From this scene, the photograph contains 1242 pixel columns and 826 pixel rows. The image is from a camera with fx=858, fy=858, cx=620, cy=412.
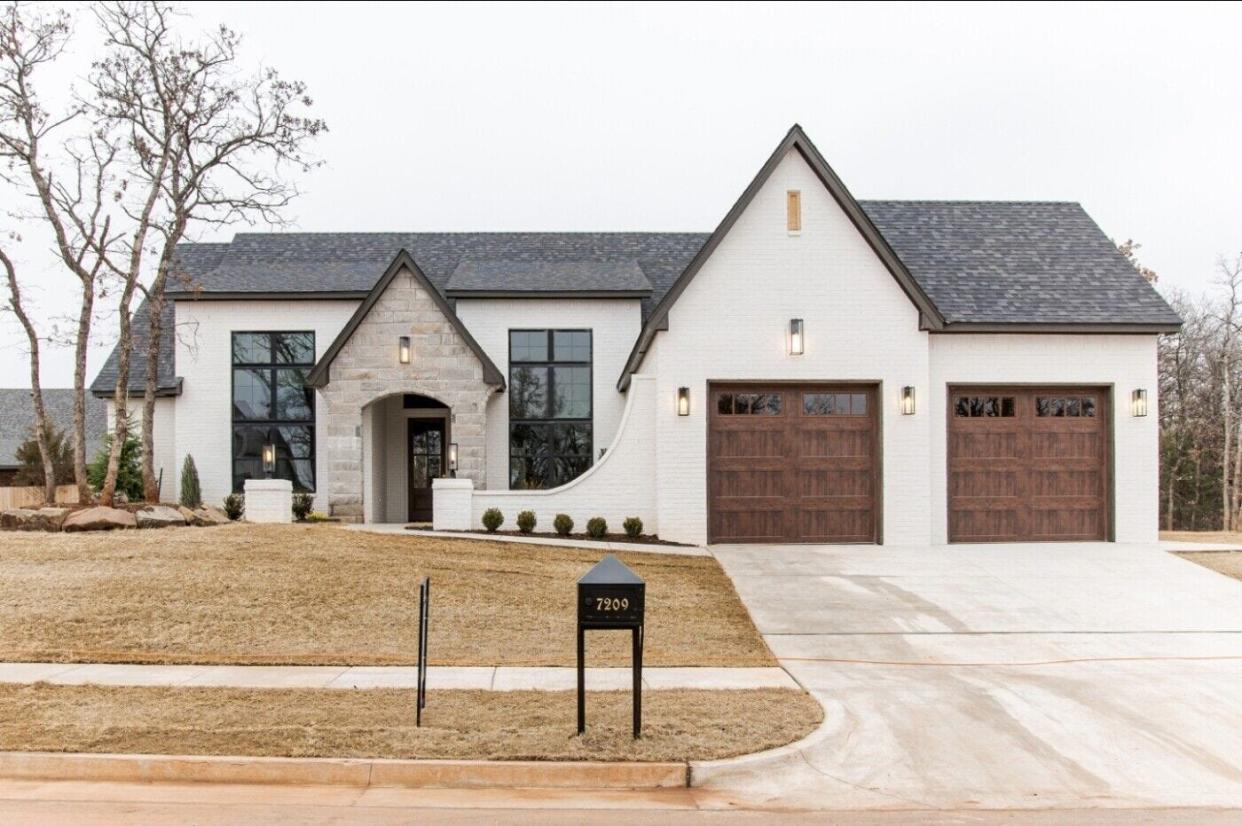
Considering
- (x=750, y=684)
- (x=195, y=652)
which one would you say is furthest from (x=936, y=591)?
(x=195, y=652)

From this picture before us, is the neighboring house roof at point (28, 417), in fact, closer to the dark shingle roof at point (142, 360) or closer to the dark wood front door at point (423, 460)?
the dark shingle roof at point (142, 360)

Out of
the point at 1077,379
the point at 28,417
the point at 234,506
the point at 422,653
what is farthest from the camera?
the point at 28,417

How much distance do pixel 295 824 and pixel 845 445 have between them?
13.5m

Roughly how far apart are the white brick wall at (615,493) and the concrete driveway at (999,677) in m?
3.03

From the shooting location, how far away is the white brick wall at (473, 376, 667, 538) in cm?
1728

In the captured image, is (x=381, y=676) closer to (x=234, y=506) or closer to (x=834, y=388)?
(x=834, y=388)

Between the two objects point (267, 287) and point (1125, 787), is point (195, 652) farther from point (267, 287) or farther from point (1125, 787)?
point (267, 287)

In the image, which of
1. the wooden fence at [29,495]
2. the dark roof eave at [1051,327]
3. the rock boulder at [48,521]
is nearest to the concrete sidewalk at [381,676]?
the rock boulder at [48,521]

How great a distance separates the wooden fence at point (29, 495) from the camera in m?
29.6

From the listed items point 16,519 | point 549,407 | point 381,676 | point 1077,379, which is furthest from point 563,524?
point 1077,379

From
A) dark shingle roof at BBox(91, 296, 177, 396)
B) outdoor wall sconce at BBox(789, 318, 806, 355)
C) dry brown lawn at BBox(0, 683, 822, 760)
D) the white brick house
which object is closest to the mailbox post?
dry brown lawn at BBox(0, 683, 822, 760)

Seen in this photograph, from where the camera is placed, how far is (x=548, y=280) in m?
21.7

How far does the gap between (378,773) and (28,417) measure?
150 ft

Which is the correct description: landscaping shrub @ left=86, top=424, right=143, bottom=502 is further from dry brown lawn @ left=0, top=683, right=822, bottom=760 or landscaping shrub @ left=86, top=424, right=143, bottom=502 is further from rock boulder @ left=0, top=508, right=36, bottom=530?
dry brown lawn @ left=0, top=683, right=822, bottom=760
